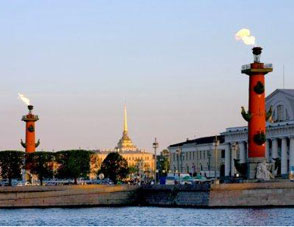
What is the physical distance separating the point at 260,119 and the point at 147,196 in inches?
502

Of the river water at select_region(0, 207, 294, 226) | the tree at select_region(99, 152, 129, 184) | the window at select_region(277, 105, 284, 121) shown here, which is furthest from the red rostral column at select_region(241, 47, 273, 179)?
the window at select_region(277, 105, 284, 121)

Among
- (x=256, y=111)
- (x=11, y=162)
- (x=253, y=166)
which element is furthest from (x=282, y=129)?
(x=256, y=111)

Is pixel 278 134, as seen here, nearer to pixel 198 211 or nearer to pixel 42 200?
pixel 42 200

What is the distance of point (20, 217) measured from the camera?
73.1m

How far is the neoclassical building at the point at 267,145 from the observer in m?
128

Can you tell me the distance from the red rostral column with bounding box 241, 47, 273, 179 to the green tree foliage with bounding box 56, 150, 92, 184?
31144 millimetres

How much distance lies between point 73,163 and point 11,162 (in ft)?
21.9

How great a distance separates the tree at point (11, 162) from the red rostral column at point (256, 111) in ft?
118

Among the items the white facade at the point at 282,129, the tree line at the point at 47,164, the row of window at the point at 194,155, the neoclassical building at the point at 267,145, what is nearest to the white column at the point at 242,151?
the neoclassical building at the point at 267,145

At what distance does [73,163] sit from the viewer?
10975 cm

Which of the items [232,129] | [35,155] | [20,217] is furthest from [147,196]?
[232,129]

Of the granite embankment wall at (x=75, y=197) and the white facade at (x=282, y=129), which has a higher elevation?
the white facade at (x=282, y=129)

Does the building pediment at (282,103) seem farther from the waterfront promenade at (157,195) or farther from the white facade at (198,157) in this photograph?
the waterfront promenade at (157,195)

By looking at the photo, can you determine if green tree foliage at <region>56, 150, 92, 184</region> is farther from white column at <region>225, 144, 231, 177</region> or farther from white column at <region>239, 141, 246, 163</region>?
white column at <region>225, 144, 231, 177</region>
